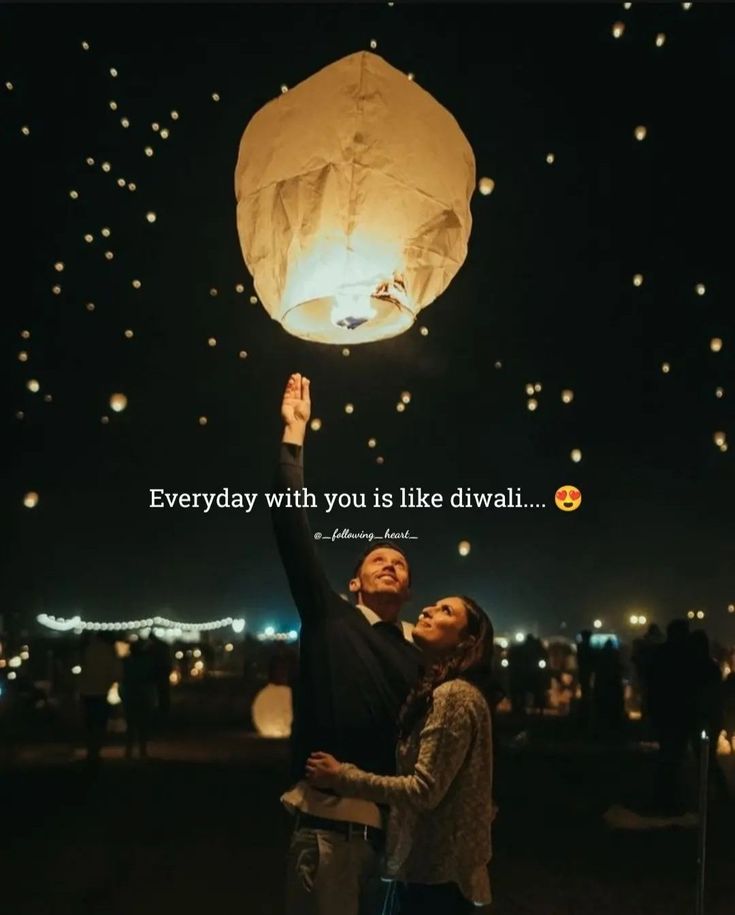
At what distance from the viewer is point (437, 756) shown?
74.2 inches

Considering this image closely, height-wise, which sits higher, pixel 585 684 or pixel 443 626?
pixel 443 626

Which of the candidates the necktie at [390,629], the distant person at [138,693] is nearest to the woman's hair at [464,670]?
the necktie at [390,629]

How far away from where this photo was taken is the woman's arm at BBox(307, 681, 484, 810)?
188 cm

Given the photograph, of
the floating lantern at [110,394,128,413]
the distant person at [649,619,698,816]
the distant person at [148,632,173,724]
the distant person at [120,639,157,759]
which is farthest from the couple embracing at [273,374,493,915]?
the distant person at [148,632,173,724]

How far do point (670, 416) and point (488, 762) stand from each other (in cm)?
263

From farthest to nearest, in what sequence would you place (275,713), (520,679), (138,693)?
(520,679), (275,713), (138,693)

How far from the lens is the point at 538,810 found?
4.99 metres

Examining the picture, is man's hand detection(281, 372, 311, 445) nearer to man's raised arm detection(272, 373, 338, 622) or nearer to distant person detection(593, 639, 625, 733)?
man's raised arm detection(272, 373, 338, 622)

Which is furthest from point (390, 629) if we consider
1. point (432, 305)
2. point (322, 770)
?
point (432, 305)

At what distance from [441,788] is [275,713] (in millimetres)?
5711

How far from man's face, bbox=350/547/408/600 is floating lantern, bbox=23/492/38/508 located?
2.93 metres

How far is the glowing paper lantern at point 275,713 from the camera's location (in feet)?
23.1

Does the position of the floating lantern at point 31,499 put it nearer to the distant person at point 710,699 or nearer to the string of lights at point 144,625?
the string of lights at point 144,625

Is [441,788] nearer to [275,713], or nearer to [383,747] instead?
[383,747]
